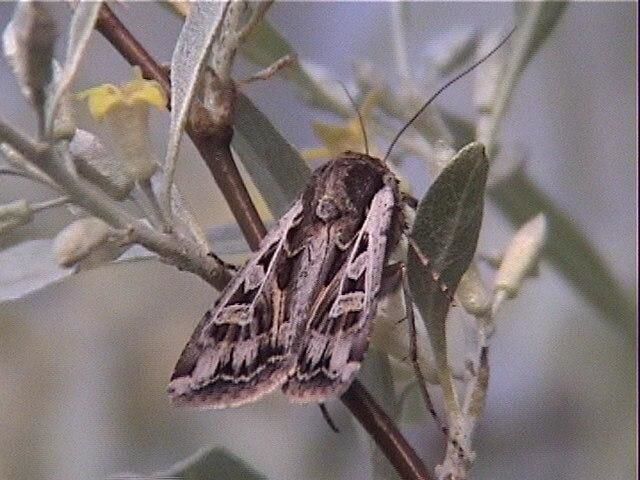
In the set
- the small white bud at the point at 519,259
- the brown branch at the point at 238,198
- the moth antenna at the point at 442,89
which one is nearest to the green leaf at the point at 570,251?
the moth antenna at the point at 442,89

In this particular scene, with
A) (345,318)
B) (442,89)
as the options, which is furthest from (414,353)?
(442,89)

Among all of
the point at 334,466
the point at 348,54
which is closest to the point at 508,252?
the point at 334,466

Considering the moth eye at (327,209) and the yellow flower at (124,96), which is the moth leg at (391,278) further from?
the yellow flower at (124,96)

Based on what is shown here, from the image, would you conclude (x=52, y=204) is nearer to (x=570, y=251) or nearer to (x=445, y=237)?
(x=445, y=237)

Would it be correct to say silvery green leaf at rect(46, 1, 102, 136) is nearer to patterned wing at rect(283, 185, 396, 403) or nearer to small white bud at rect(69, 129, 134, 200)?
small white bud at rect(69, 129, 134, 200)

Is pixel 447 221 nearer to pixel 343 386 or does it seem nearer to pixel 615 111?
pixel 343 386
